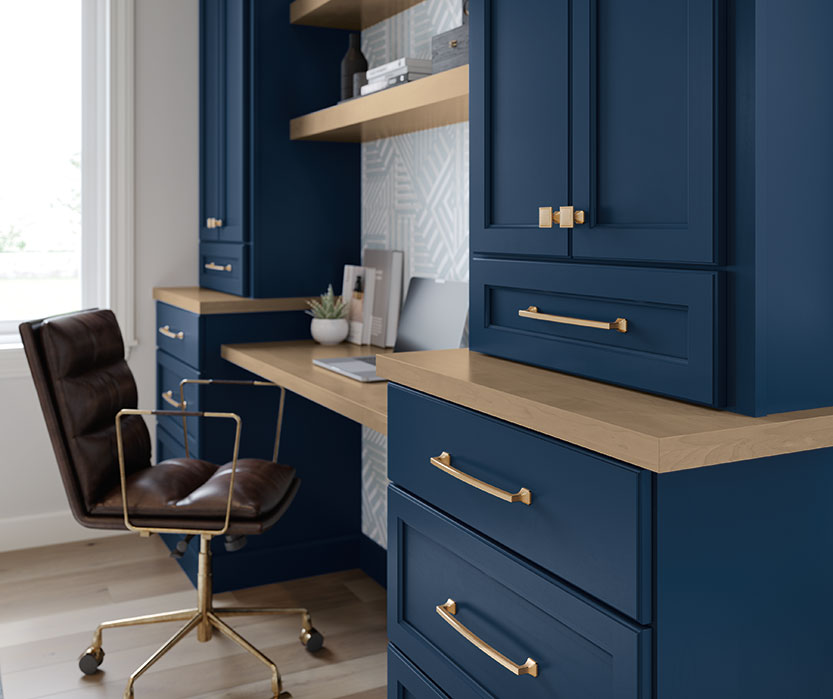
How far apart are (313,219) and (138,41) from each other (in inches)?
44.3

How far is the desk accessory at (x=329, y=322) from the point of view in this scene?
9.37ft

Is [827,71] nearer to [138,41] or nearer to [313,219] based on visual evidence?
[313,219]

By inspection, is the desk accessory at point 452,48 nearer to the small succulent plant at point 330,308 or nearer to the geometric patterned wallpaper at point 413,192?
the geometric patterned wallpaper at point 413,192

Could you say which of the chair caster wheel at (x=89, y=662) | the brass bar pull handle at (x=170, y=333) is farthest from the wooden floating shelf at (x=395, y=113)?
the chair caster wheel at (x=89, y=662)

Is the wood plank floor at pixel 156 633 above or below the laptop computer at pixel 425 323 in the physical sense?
below

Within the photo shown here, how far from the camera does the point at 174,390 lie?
3193 mm

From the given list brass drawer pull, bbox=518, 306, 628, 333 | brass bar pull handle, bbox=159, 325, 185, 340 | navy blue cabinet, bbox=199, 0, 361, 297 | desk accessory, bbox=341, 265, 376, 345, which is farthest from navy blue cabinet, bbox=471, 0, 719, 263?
brass bar pull handle, bbox=159, 325, 185, 340

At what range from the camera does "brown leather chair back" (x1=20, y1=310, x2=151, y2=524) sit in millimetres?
2186

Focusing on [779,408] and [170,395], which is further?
[170,395]

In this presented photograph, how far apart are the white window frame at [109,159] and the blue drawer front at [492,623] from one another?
7.34 feet

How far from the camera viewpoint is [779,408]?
3.75 ft

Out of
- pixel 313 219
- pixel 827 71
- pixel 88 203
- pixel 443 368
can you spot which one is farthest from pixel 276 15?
pixel 827 71

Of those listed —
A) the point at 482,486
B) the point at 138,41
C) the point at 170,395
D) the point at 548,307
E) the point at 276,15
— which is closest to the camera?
the point at 482,486

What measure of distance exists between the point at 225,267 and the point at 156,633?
1.36m
